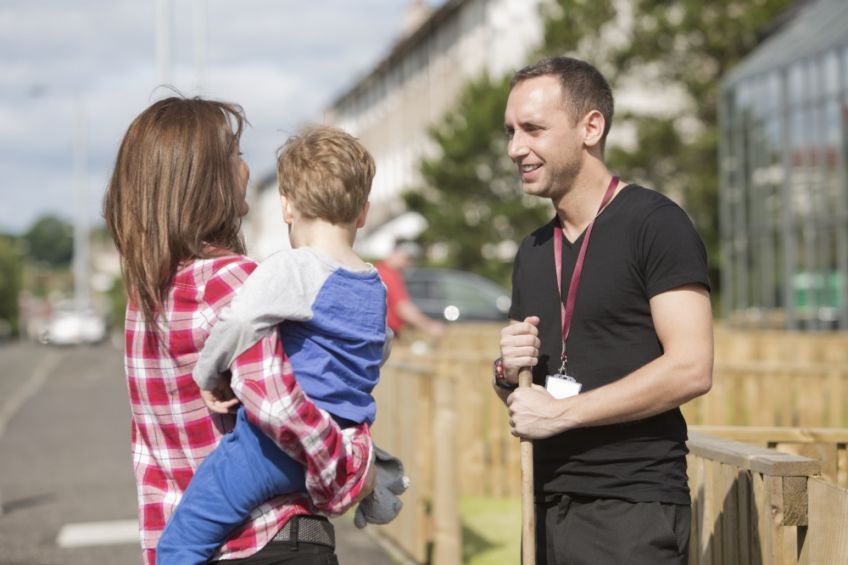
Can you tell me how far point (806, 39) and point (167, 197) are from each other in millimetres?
22321

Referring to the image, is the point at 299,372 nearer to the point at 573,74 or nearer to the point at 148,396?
the point at 148,396

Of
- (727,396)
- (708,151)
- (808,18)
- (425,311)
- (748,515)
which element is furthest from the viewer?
(708,151)

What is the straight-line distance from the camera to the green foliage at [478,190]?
33.5 meters

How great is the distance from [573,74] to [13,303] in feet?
289

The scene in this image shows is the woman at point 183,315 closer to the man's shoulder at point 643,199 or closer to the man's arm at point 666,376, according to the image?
the man's arm at point 666,376

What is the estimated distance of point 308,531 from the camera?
2.89m

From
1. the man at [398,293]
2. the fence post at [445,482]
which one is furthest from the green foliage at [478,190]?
the fence post at [445,482]

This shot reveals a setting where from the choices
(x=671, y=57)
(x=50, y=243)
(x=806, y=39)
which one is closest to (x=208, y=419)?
(x=806, y=39)

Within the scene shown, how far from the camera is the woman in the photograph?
286cm

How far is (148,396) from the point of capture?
2920mm

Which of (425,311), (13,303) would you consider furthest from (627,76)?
(13,303)

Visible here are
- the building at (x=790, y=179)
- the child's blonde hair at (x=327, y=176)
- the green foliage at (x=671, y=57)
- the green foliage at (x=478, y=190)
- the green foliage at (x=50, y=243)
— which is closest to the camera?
the child's blonde hair at (x=327, y=176)

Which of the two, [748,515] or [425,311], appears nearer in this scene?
[748,515]

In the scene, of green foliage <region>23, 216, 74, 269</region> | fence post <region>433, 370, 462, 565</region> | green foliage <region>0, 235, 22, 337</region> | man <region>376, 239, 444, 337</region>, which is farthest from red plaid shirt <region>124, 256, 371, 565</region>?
green foliage <region>23, 216, 74, 269</region>
